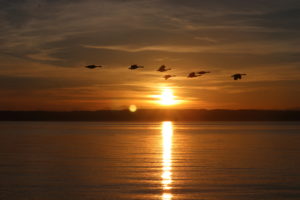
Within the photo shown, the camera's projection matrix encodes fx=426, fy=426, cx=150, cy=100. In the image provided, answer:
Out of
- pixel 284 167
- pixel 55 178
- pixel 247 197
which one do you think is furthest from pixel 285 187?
pixel 55 178

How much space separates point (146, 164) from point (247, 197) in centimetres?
2248

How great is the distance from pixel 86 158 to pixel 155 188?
27.5m

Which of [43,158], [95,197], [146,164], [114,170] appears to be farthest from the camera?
[43,158]

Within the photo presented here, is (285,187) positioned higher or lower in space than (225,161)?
lower

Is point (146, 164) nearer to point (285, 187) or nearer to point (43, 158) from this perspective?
point (43, 158)

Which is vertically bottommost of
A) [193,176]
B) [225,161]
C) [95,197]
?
[95,197]

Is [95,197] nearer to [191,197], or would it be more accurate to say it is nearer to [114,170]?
[191,197]

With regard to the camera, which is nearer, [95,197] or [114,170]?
[95,197]

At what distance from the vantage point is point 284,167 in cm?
5247

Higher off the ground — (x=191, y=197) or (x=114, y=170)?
(x=114, y=170)

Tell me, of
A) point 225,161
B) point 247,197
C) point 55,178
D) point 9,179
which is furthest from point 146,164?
point 247,197

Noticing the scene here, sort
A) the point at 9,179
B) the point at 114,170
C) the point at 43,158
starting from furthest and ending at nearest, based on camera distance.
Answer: the point at 43,158 → the point at 114,170 → the point at 9,179

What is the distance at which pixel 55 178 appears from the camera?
4334cm

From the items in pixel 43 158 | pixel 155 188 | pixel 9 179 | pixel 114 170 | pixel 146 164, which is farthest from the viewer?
pixel 43 158
